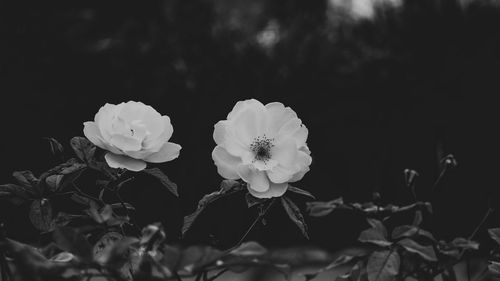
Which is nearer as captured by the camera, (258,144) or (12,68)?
(258,144)

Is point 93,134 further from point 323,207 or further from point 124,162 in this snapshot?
point 323,207

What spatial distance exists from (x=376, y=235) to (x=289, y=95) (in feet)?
7.19

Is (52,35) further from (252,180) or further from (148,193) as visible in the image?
(252,180)

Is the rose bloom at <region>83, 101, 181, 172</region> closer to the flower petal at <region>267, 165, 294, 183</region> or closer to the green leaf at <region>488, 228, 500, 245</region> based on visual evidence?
the flower petal at <region>267, 165, 294, 183</region>

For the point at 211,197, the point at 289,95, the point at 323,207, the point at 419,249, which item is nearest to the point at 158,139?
the point at 211,197

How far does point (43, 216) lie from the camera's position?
2.36ft

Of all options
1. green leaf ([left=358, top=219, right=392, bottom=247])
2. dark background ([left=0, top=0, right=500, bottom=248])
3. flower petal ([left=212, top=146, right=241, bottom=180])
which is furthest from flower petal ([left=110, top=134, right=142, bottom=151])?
dark background ([left=0, top=0, right=500, bottom=248])

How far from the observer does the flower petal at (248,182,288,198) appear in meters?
0.76

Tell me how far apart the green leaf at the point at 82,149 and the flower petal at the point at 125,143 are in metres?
0.03

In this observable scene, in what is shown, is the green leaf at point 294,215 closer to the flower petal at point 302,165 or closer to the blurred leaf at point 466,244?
the flower petal at point 302,165

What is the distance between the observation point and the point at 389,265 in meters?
0.63

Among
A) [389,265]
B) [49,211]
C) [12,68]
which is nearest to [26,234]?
[12,68]

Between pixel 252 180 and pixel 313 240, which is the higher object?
pixel 252 180

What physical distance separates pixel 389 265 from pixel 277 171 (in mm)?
223
